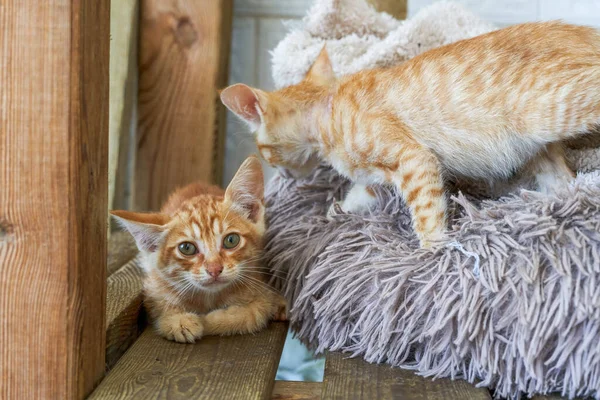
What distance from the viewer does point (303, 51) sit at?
1.89 metres

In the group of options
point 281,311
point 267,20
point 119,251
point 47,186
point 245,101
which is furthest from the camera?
point 267,20

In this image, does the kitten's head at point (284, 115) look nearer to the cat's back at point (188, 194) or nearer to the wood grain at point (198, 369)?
the cat's back at point (188, 194)

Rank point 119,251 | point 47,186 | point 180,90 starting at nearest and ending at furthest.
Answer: point 47,186 < point 119,251 < point 180,90

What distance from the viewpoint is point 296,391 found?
1.22 meters

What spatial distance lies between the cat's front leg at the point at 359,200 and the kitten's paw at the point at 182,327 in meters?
0.43

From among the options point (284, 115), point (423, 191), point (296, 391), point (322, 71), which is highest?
→ point (322, 71)

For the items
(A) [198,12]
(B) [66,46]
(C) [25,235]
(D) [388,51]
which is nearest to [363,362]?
(C) [25,235]

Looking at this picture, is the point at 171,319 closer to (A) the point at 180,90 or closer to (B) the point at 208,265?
(B) the point at 208,265

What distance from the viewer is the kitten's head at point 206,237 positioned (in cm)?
136

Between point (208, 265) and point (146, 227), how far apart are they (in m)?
0.15

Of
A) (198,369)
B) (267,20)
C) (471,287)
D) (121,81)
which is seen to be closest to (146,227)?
(198,369)

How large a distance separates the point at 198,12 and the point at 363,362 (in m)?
1.29

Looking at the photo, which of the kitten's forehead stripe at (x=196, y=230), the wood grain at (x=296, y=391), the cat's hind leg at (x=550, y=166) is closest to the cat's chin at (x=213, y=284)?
the kitten's forehead stripe at (x=196, y=230)

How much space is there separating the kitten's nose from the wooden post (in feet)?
1.02
